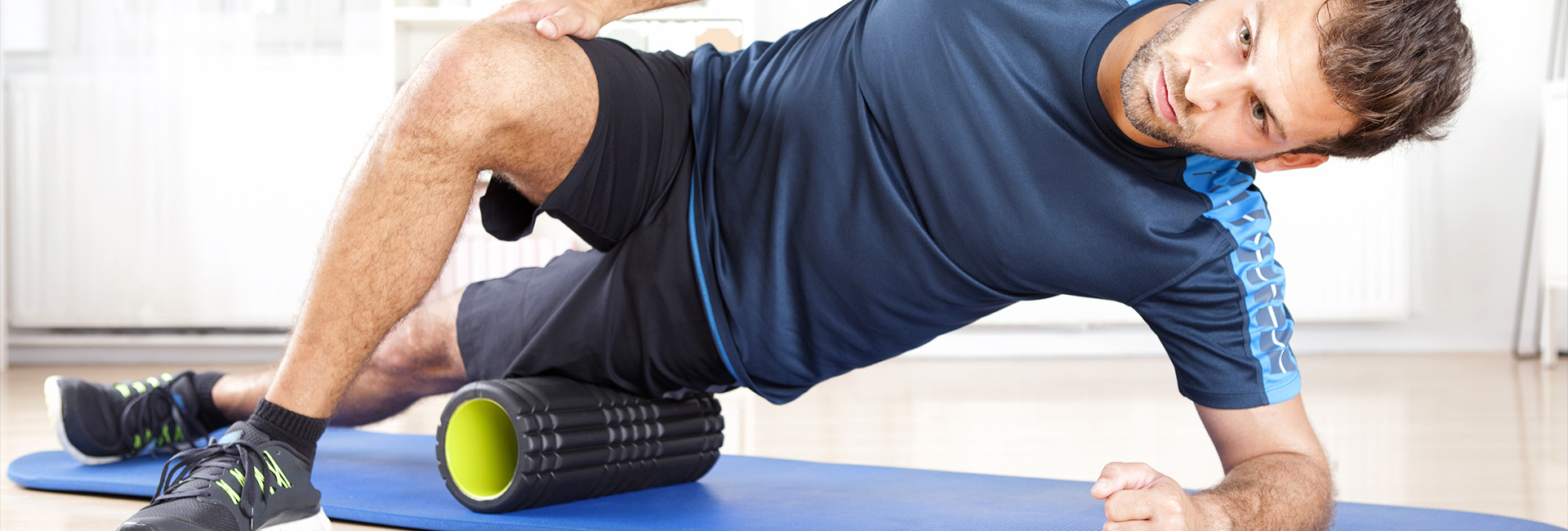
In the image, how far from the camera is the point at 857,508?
1.44 m

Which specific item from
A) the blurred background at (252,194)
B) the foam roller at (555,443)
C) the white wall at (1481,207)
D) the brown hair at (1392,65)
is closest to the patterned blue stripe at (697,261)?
the foam roller at (555,443)

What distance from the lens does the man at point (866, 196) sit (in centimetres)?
109

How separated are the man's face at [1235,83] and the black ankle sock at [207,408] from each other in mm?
1414

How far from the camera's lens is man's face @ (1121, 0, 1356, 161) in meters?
1.08

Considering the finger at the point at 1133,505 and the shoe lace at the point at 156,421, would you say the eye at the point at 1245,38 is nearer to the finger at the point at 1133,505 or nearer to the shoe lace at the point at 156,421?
the finger at the point at 1133,505

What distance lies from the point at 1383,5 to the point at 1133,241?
335mm

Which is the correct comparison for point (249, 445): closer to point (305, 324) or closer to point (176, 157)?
point (305, 324)

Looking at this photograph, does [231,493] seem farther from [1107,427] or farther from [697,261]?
[1107,427]

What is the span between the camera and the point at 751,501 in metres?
1.49

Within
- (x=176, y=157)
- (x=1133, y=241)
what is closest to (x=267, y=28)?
(x=176, y=157)

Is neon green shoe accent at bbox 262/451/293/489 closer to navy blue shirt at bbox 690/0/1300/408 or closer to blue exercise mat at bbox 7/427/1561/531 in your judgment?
blue exercise mat at bbox 7/427/1561/531

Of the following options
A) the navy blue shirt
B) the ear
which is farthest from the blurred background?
the ear

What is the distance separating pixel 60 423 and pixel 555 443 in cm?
79

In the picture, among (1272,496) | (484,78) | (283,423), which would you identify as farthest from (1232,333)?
(283,423)
